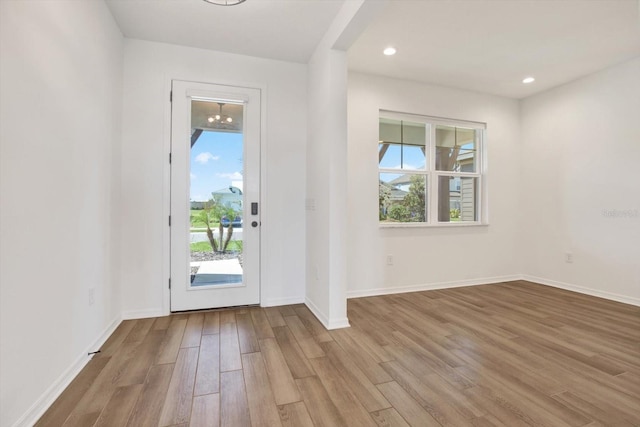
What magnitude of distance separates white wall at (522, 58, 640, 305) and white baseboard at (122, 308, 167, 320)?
199 inches

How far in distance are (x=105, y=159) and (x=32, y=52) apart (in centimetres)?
108

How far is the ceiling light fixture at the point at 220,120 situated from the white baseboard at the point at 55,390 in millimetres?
2174

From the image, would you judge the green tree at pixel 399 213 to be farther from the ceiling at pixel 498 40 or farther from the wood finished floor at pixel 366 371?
the ceiling at pixel 498 40

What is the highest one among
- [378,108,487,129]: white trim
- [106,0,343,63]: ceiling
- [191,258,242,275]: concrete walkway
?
[106,0,343,63]: ceiling

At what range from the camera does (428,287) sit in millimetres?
4039

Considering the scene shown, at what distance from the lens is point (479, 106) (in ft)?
14.2

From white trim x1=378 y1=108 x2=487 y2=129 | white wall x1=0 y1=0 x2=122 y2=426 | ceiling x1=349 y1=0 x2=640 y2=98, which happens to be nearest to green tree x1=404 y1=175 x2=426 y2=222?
white trim x1=378 y1=108 x2=487 y2=129

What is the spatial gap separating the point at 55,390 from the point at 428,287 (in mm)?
3797

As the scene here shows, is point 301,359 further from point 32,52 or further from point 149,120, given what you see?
point 149,120

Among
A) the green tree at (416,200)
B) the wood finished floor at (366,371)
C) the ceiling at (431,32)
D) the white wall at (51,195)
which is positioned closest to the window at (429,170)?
the green tree at (416,200)

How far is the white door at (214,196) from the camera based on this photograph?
3.02 meters

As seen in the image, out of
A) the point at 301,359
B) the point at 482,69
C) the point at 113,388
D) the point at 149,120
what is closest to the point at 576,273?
the point at 482,69

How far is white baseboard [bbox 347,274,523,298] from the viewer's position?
372 cm

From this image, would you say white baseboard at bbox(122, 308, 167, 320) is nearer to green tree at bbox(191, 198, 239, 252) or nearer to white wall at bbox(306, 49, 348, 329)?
green tree at bbox(191, 198, 239, 252)
